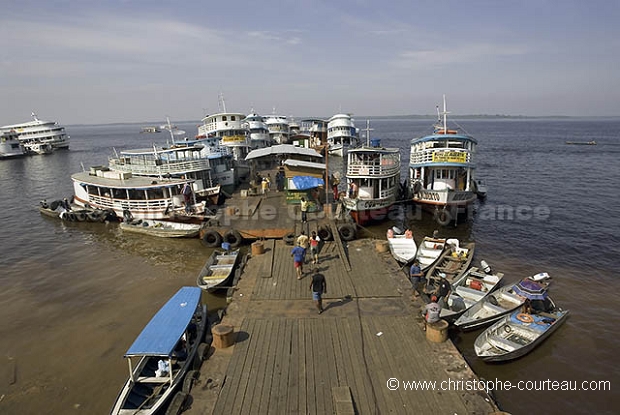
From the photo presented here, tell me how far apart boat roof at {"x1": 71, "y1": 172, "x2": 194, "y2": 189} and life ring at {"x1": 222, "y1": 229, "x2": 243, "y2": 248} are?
7265 mm

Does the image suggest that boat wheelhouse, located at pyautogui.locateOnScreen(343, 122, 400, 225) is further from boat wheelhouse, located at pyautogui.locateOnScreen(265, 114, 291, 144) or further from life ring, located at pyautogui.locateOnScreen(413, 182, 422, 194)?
boat wheelhouse, located at pyautogui.locateOnScreen(265, 114, 291, 144)

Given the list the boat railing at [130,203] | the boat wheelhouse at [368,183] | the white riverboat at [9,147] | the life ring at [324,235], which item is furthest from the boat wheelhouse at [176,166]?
the white riverboat at [9,147]

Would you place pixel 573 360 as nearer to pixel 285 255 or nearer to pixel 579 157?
pixel 285 255

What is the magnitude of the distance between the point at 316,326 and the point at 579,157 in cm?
7480

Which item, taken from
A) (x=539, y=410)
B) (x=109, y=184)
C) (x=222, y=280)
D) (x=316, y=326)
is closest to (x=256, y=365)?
(x=316, y=326)

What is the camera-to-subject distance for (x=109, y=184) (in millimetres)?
27406

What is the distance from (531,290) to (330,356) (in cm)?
1068

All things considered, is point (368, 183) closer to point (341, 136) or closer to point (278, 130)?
point (341, 136)

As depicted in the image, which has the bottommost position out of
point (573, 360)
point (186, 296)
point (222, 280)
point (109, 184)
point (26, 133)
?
point (573, 360)

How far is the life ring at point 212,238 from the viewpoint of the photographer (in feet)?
70.7

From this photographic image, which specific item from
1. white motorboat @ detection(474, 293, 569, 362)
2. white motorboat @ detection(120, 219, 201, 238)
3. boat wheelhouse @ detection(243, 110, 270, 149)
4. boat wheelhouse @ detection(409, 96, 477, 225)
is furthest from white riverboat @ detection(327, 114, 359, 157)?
white motorboat @ detection(474, 293, 569, 362)

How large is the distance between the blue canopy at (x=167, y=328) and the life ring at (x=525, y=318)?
1269cm

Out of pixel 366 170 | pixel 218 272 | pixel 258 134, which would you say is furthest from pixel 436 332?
pixel 258 134

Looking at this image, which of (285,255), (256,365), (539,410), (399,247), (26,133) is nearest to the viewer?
(256,365)
